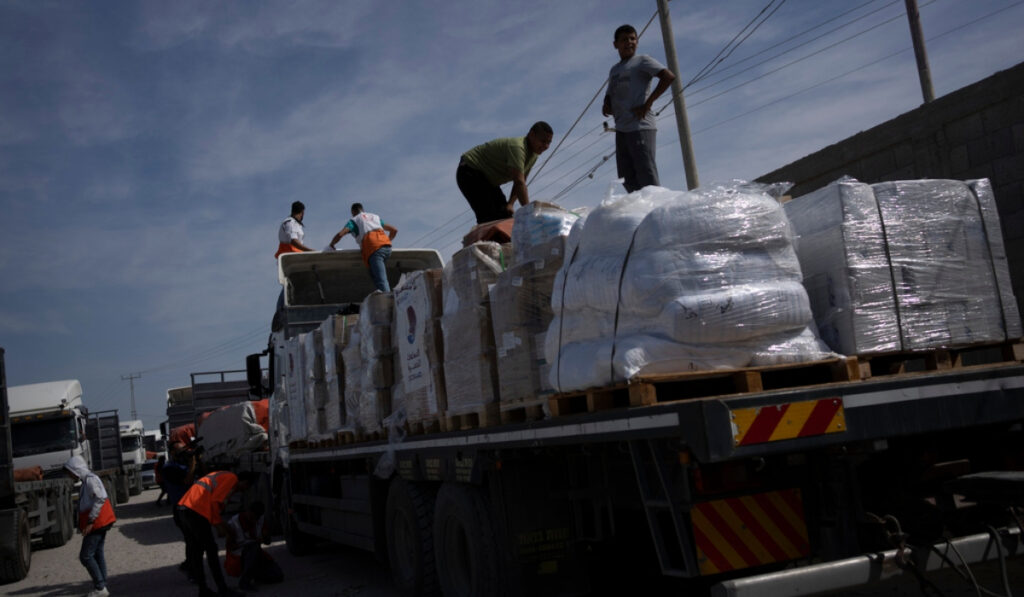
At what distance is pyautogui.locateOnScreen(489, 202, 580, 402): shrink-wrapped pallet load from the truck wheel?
89 centimetres

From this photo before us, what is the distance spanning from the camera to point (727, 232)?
4012mm

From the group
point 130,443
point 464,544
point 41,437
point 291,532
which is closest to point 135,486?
point 130,443

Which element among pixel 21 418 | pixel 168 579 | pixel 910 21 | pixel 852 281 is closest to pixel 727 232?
pixel 852 281

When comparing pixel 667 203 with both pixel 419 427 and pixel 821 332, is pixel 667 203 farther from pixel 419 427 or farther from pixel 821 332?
pixel 419 427

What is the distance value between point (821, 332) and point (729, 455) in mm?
1207

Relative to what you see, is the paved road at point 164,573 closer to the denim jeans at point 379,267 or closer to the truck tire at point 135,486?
the denim jeans at point 379,267

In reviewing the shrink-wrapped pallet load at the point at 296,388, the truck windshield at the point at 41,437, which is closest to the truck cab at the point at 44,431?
the truck windshield at the point at 41,437

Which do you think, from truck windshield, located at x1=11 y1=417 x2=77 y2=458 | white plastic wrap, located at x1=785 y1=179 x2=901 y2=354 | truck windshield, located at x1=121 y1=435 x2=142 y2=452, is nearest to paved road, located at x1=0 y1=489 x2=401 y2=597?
truck windshield, located at x1=11 y1=417 x2=77 y2=458

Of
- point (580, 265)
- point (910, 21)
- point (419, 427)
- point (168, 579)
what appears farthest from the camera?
point (910, 21)

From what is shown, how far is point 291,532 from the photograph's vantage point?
35.7ft

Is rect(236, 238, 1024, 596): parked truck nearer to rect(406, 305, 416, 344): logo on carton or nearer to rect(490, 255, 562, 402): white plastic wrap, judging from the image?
rect(490, 255, 562, 402): white plastic wrap

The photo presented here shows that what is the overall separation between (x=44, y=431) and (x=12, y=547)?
7.50m

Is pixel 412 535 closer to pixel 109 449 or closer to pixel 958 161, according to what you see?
pixel 958 161

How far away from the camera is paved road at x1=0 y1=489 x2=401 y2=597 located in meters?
8.49
